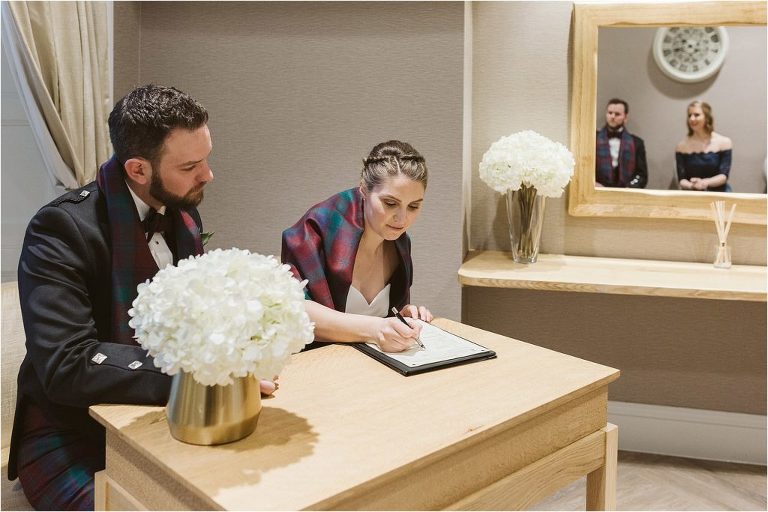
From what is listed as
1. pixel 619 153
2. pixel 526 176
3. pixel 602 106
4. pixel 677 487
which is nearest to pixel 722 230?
pixel 619 153

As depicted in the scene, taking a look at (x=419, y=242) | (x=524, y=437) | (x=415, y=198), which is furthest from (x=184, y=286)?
(x=419, y=242)

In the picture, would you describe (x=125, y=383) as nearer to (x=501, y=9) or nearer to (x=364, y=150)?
(x=364, y=150)

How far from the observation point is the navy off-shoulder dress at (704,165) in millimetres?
3080

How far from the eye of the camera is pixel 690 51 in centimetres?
305

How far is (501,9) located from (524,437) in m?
2.24

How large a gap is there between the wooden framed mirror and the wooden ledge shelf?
0.23 metres

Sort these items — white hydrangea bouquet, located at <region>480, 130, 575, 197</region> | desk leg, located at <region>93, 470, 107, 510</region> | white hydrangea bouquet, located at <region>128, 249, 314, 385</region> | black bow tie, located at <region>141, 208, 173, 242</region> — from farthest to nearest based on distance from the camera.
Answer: white hydrangea bouquet, located at <region>480, 130, 575, 197</region>
black bow tie, located at <region>141, 208, 173, 242</region>
desk leg, located at <region>93, 470, 107, 510</region>
white hydrangea bouquet, located at <region>128, 249, 314, 385</region>

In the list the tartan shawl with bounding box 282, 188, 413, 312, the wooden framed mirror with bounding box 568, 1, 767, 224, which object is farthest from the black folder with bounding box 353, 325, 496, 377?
the wooden framed mirror with bounding box 568, 1, 767, 224

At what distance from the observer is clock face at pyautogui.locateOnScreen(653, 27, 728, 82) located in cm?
303

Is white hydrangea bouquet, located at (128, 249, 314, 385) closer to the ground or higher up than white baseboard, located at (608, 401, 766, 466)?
higher up

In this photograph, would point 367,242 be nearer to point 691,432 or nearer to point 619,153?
point 619,153

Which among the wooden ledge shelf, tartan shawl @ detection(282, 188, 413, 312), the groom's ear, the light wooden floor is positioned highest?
the groom's ear

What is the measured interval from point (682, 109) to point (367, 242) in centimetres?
168

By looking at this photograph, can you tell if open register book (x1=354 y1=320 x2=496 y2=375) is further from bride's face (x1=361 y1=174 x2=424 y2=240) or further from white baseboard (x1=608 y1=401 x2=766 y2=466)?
white baseboard (x1=608 y1=401 x2=766 y2=466)
